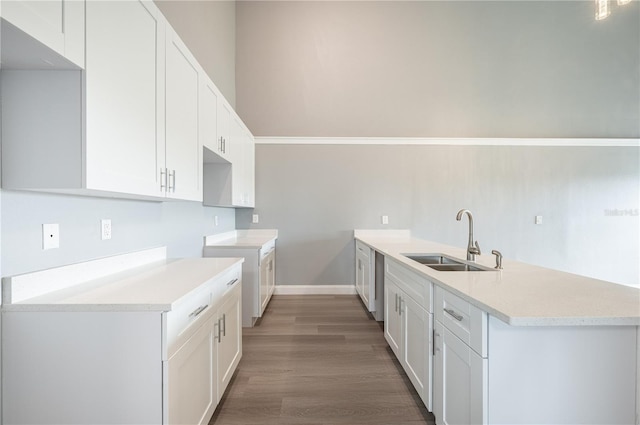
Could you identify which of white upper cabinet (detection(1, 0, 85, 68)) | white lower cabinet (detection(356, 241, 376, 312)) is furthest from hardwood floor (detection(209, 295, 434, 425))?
white upper cabinet (detection(1, 0, 85, 68))

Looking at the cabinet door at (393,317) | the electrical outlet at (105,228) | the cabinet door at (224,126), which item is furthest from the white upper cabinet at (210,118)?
the cabinet door at (393,317)

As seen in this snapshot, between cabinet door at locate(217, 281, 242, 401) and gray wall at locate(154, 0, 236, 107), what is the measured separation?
2.18 meters

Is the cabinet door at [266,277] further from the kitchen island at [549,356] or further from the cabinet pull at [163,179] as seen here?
the kitchen island at [549,356]

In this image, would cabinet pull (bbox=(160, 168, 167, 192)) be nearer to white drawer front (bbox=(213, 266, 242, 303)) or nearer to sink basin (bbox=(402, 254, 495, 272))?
white drawer front (bbox=(213, 266, 242, 303))

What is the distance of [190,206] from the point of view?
8.90ft

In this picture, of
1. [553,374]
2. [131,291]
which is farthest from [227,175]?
[553,374]

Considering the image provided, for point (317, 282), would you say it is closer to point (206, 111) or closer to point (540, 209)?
point (206, 111)

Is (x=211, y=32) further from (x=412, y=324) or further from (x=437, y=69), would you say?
(x=412, y=324)

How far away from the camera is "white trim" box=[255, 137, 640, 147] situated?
4301 mm

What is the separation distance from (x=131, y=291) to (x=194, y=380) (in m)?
0.51

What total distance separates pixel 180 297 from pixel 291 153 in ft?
10.9

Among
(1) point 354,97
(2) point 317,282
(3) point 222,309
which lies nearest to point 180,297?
(3) point 222,309

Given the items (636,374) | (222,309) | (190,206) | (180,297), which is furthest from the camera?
(190,206)

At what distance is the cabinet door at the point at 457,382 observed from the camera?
3.72 ft
